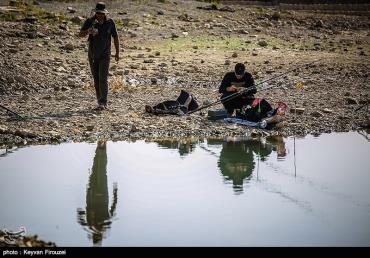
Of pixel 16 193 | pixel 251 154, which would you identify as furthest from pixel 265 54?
pixel 16 193

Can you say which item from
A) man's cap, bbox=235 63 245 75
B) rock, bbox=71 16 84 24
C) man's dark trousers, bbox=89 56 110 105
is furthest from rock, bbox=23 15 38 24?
man's cap, bbox=235 63 245 75

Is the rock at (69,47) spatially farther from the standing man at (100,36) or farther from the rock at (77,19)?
the standing man at (100,36)

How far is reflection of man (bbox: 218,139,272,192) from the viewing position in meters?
8.60

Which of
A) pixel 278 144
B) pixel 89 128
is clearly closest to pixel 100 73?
pixel 89 128

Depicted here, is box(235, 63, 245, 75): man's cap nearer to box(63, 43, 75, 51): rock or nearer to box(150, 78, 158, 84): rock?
box(150, 78, 158, 84): rock

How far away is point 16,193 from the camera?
7695 mm

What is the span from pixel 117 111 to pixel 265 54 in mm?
6570

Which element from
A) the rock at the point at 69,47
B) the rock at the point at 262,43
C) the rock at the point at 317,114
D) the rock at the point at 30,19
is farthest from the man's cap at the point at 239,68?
the rock at the point at 30,19

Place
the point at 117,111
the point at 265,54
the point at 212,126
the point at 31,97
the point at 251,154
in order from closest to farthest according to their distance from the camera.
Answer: the point at 251,154
the point at 212,126
the point at 117,111
the point at 31,97
the point at 265,54

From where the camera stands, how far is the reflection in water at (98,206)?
21.8 ft

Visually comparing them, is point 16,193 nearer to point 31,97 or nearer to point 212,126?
point 212,126

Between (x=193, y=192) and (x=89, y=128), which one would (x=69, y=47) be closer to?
(x=89, y=128)

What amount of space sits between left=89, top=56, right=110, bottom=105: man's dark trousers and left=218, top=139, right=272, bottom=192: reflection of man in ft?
7.26

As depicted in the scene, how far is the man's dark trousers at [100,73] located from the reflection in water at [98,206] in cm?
199
